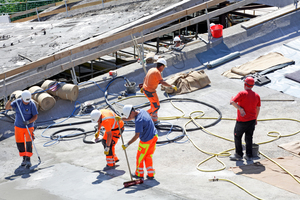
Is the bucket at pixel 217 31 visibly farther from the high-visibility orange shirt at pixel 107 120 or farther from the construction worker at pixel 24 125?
the construction worker at pixel 24 125

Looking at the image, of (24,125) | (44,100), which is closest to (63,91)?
(44,100)

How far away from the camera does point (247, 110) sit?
5.85 metres

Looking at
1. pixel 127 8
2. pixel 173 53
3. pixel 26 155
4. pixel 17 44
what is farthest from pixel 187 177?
pixel 127 8

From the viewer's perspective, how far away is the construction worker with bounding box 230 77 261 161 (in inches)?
229

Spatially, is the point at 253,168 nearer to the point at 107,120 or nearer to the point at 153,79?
the point at 107,120

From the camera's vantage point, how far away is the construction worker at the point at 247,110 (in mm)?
5805

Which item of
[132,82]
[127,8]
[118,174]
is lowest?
[118,174]

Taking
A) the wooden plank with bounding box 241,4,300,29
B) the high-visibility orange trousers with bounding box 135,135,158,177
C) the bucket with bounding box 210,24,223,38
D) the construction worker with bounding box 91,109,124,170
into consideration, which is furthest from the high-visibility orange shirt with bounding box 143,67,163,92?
the wooden plank with bounding box 241,4,300,29

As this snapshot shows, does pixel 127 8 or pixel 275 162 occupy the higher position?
pixel 127 8

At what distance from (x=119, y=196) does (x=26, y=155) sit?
9.59 ft

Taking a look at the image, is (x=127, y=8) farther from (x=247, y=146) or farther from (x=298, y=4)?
(x=247, y=146)

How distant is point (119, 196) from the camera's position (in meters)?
4.96

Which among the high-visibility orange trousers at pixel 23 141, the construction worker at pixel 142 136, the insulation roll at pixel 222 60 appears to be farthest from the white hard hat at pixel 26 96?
the insulation roll at pixel 222 60

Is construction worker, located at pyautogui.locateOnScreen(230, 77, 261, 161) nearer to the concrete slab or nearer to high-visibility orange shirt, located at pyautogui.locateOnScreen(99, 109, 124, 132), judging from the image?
the concrete slab
